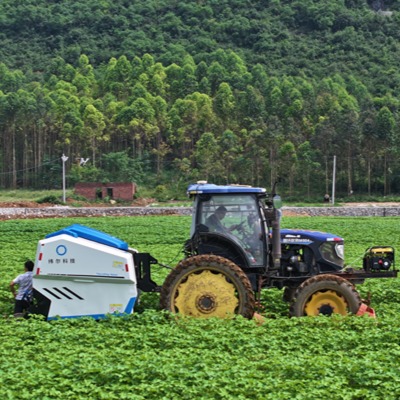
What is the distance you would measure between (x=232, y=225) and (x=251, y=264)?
30.5 inches

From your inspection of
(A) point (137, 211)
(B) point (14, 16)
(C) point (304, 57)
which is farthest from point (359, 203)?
(B) point (14, 16)

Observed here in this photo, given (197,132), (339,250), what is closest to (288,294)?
(339,250)

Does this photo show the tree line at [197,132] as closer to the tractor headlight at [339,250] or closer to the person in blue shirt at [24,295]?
the tractor headlight at [339,250]

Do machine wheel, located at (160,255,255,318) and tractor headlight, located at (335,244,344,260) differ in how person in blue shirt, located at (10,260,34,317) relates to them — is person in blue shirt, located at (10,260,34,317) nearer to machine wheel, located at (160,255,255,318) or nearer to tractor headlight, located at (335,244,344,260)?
machine wheel, located at (160,255,255,318)

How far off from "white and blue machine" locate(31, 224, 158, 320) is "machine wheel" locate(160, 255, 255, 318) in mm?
739

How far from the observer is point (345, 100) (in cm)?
9006

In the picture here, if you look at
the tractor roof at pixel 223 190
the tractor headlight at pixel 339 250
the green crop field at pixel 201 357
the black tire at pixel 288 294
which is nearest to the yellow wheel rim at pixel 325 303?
the green crop field at pixel 201 357

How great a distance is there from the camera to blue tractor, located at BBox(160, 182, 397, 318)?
12.6 metres

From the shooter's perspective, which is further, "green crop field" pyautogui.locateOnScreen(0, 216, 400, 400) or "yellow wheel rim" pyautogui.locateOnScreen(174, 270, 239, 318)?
"yellow wheel rim" pyautogui.locateOnScreen(174, 270, 239, 318)

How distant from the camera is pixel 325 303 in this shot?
12992 millimetres

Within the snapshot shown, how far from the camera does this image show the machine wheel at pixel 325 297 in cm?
1286

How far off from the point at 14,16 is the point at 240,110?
3100 inches

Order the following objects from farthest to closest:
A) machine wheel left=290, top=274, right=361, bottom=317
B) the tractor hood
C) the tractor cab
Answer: the tractor hood → the tractor cab → machine wheel left=290, top=274, right=361, bottom=317

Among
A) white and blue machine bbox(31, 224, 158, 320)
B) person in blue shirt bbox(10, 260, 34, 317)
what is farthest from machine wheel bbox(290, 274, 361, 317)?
person in blue shirt bbox(10, 260, 34, 317)
